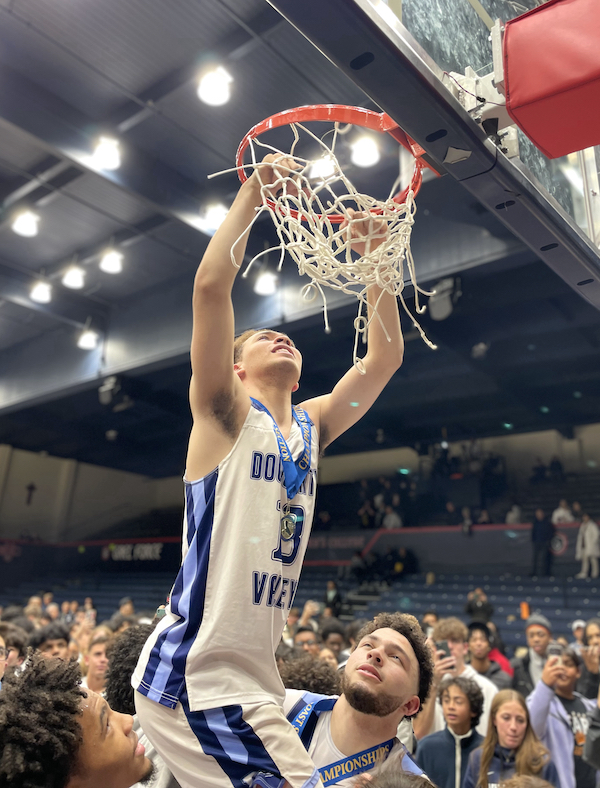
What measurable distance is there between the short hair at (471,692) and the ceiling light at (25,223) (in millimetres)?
6565

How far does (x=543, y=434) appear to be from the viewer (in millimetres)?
17438

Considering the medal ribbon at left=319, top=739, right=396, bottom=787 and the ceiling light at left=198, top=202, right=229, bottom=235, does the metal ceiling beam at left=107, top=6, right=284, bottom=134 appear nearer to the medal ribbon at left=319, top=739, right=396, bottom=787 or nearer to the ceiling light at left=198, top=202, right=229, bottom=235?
the ceiling light at left=198, top=202, right=229, bottom=235

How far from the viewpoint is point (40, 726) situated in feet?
5.15

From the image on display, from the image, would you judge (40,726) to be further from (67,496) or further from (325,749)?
(67,496)

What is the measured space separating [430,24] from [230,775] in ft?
6.89

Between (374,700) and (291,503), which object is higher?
(291,503)

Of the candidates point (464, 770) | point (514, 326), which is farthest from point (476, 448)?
point (464, 770)

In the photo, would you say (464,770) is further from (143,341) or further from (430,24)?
(143,341)

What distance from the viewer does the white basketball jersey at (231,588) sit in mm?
1607

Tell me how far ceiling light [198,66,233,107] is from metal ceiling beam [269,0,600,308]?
13.6ft

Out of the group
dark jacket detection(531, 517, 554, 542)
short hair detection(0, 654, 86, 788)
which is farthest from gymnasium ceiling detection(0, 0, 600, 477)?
short hair detection(0, 654, 86, 788)

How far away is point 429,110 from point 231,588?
144 cm

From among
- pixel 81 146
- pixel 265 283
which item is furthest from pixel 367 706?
pixel 265 283

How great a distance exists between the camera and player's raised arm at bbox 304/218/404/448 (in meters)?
2.28
